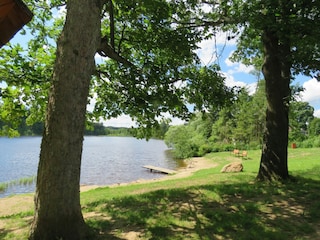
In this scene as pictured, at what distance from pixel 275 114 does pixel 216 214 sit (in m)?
5.02

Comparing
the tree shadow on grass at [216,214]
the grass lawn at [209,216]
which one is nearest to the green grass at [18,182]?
the grass lawn at [209,216]

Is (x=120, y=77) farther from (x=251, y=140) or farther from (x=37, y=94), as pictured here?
(x=251, y=140)

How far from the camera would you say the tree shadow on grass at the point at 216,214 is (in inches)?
188

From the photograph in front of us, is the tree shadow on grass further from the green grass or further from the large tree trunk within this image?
the green grass

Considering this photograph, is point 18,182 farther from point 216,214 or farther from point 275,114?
point 216,214

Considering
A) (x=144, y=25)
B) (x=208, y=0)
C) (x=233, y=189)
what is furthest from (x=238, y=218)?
(x=208, y=0)

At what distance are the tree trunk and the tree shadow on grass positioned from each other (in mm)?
1227

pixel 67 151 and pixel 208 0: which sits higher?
pixel 208 0

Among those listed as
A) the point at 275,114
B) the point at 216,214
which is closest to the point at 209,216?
the point at 216,214

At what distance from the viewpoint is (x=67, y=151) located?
13.4 ft

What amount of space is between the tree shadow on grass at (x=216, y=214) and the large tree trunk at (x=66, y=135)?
0.86 m

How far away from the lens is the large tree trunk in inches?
160

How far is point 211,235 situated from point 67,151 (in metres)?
2.75

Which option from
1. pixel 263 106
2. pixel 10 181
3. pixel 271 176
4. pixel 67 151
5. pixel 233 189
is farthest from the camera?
pixel 263 106
